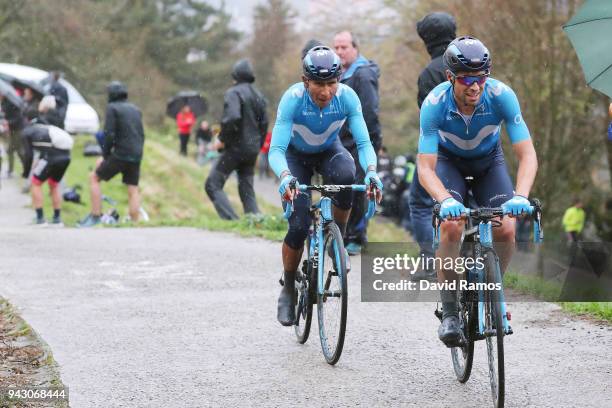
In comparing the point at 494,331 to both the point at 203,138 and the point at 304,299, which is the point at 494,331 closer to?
the point at 304,299

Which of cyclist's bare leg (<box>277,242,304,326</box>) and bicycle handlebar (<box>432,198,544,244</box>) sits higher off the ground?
bicycle handlebar (<box>432,198,544,244</box>)

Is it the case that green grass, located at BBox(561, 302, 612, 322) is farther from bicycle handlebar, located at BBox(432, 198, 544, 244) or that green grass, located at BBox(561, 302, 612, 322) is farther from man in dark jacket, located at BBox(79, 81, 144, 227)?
man in dark jacket, located at BBox(79, 81, 144, 227)

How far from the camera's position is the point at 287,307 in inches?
297

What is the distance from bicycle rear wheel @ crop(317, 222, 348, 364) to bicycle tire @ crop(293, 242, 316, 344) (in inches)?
5.7

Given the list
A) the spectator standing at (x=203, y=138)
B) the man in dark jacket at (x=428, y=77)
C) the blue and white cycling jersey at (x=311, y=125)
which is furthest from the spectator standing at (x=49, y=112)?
the spectator standing at (x=203, y=138)

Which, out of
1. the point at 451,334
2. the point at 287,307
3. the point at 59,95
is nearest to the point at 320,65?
the point at 287,307

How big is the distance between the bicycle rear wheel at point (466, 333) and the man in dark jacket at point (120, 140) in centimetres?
1095

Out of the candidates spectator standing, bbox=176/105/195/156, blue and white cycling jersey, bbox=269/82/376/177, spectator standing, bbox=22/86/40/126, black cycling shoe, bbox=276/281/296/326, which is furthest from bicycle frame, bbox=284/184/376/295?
spectator standing, bbox=176/105/195/156

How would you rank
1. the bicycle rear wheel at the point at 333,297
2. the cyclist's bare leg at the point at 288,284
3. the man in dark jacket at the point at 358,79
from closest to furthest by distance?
the bicycle rear wheel at the point at 333,297 < the cyclist's bare leg at the point at 288,284 < the man in dark jacket at the point at 358,79

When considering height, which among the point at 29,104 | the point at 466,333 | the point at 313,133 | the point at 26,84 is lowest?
the point at 466,333

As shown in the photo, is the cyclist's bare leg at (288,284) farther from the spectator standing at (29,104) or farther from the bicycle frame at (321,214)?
the spectator standing at (29,104)

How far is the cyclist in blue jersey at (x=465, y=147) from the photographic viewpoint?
5.96 meters

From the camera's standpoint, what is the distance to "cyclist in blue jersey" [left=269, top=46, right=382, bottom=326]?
6941 millimetres

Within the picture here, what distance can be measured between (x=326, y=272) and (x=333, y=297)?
0.17m
